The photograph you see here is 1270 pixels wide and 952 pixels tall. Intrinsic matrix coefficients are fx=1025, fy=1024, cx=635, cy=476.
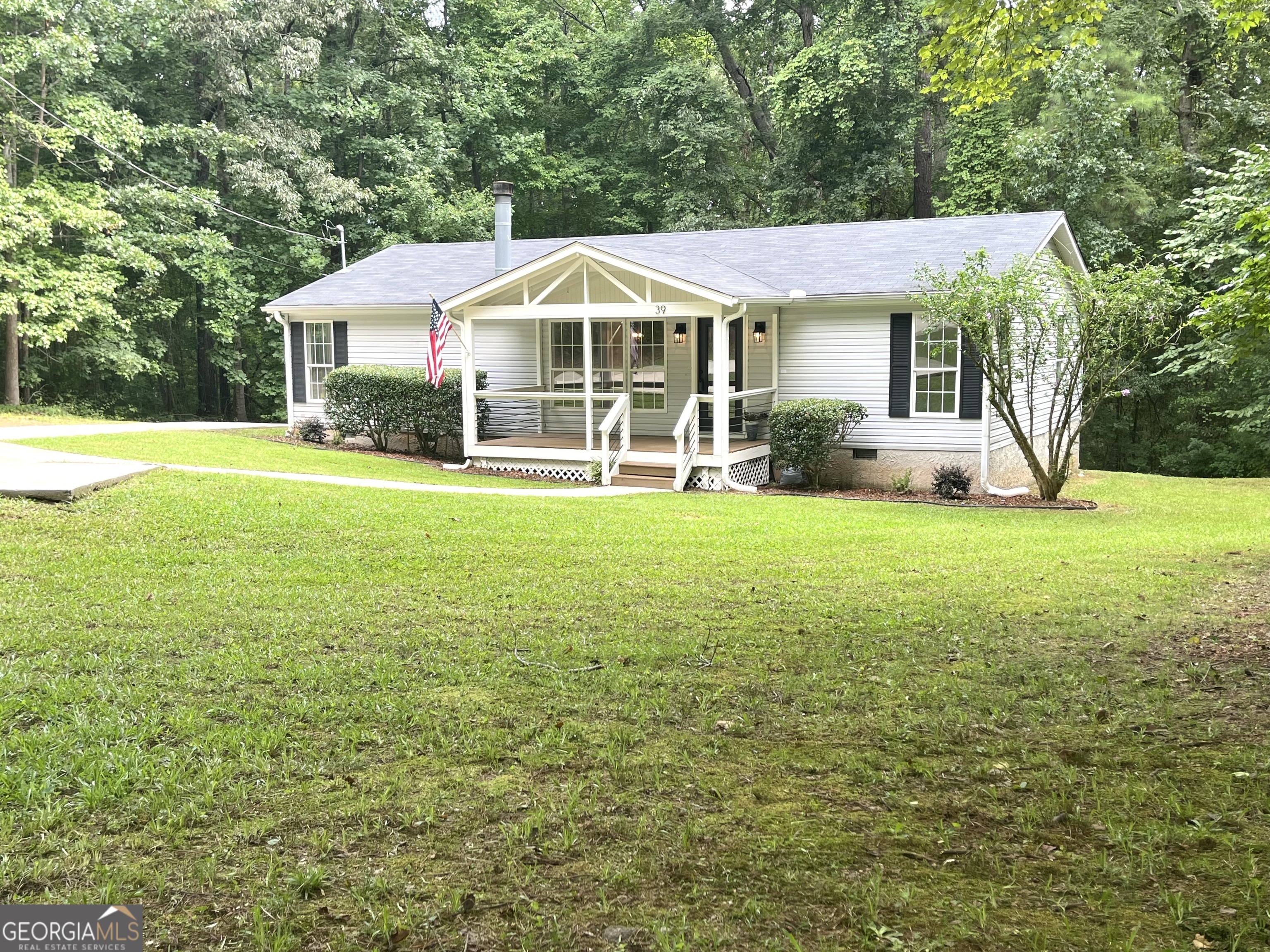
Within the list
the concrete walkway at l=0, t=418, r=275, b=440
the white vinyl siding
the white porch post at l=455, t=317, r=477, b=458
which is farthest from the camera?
the white porch post at l=455, t=317, r=477, b=458

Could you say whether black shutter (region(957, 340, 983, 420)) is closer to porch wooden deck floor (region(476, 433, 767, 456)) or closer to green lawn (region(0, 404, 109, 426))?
porch wooden deck floor (region(476, 433, 767, 456))

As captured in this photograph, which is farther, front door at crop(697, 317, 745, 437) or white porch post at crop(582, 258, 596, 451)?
front door at crop(697, 317, 745, 437)

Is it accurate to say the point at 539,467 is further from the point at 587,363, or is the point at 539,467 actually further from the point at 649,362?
the point at 649,362

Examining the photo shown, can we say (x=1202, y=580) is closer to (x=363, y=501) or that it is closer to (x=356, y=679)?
(x=356, y=679)

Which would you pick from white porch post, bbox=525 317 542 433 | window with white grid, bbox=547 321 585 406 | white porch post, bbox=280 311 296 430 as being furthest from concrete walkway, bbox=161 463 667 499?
white porch post, bbox=280 311 296 430

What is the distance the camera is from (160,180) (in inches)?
1030

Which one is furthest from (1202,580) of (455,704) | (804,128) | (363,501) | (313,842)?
(804,128)

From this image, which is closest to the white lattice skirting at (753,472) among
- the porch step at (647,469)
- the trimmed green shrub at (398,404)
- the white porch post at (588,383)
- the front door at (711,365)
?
the front door at (711,365)

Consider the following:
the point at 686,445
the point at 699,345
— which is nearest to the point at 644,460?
the point at 686,445

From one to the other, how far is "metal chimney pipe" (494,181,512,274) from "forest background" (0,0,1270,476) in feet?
27.2

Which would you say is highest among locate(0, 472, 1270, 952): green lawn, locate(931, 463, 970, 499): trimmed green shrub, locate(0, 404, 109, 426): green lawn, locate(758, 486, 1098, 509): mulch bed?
locate(0, 404, 109, 426): green lawn

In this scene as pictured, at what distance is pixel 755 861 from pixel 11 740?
10.6ft

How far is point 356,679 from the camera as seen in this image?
18.1 ft

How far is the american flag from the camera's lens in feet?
58.0
